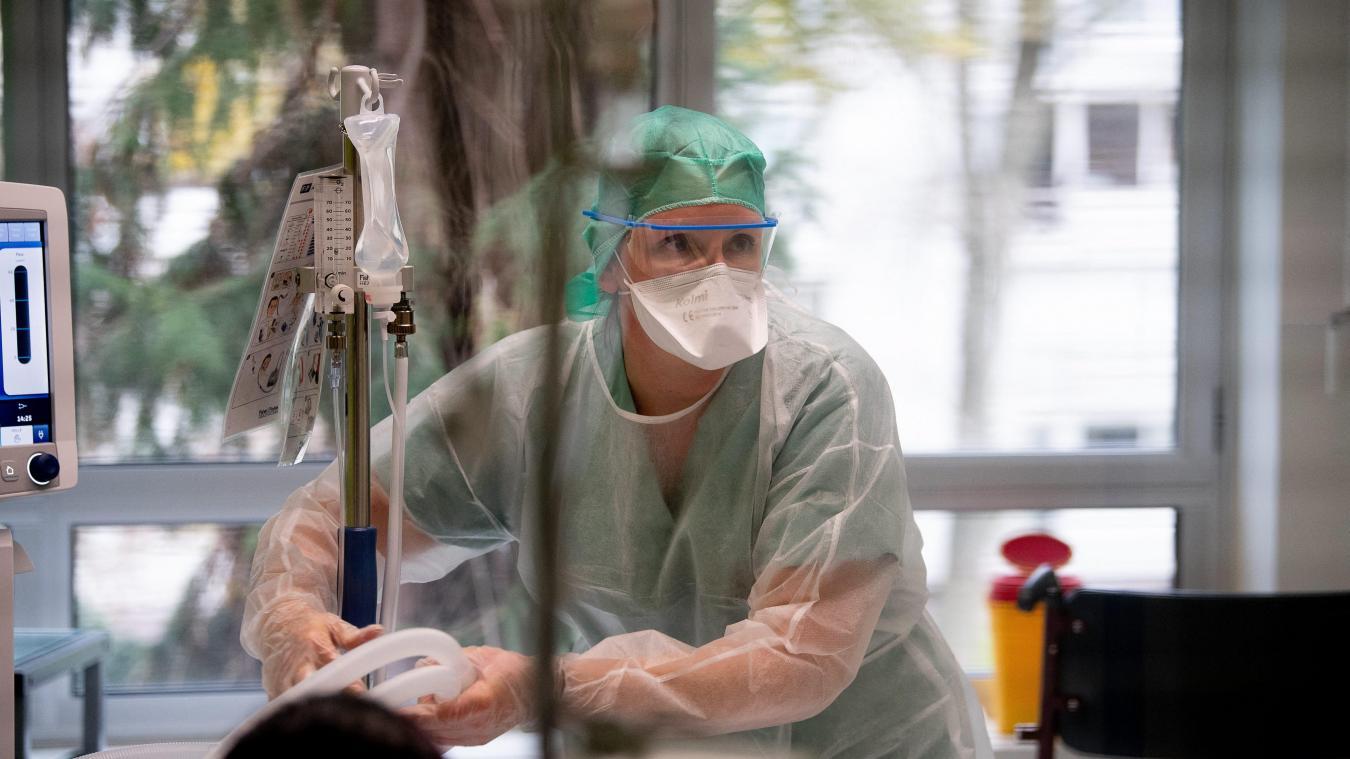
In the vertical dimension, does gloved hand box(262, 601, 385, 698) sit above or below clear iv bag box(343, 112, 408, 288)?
below

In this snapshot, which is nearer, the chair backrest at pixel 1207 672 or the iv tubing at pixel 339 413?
the iv tubing at pixel 339 413

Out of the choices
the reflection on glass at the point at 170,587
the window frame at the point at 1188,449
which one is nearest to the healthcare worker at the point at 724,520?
the window frame at the point at 1188,449

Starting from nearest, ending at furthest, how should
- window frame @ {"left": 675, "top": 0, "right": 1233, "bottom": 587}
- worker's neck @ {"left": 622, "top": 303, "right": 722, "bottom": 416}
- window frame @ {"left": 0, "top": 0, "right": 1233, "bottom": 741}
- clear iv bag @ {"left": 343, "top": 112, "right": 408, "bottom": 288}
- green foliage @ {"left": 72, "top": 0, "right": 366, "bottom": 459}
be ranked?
green foliage @ {"left": 72, "top": 0, "right": 366, "bottom": 459}
clear iv bag @ {"left": 343, "top": 112, "right": 408, "bottom": 288}
worker's neck @ {"left": 622, "top": 303, "right": 722, "bottom": 416}
window frame @ {"left": 675, "top": 0, "right": 1233, "bottom": 587}
window frame @ {"left": 0, "top": 0, "right": 1233, "bottom": 741}

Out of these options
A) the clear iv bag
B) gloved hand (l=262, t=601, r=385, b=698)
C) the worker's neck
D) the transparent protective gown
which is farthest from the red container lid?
the clear iv bag

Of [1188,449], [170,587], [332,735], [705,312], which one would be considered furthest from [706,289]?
[170,587]

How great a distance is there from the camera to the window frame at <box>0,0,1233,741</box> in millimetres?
1570

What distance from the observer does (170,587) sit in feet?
6.21

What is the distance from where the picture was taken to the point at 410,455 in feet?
3.23

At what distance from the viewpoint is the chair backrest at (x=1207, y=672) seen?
1042 millimetres

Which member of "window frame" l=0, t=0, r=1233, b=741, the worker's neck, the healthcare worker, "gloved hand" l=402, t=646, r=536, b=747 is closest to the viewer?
"gloved hand" l=402, t=646, r=536, b=747

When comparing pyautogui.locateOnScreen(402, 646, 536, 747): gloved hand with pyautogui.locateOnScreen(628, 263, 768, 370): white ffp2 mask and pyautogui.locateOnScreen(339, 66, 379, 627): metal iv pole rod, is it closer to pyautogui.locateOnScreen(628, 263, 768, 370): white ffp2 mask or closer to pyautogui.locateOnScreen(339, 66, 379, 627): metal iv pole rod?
pyautogui.locateOnScreen(339, 66, 379, 627): metal iv pole rod

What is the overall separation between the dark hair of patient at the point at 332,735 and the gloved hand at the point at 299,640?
37 centimetres

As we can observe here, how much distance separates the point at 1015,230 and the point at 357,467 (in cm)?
130

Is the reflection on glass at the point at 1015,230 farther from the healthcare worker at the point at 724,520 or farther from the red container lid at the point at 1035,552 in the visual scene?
the healthcare worker at the point at 724,520
